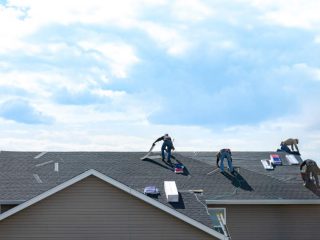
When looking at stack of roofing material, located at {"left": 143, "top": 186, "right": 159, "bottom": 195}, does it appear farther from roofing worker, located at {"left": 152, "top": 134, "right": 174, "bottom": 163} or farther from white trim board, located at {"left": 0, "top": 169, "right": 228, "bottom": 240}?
roofing worker, located at {"left": 152, "top": 134, "right": 174, "bottom": 163}

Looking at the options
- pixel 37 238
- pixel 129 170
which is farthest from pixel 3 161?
pixel 37 238

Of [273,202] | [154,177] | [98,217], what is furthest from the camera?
[154,177]

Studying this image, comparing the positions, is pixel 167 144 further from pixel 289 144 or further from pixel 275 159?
pixel 289 144

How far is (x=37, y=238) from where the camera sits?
760 inches

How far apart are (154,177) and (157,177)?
12 cm

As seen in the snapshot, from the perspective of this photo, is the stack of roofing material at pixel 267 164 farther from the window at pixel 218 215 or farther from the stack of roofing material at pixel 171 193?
the stack of roofing material at pixel 171 193

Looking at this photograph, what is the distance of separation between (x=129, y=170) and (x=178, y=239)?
631 cm

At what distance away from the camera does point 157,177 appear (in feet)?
78.7

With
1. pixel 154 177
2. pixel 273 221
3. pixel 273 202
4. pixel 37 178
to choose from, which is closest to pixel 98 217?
pixel 154 177

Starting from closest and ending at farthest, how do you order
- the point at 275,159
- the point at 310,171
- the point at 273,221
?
the point at 273,221 → the point at 310,171 → the point at 275,159

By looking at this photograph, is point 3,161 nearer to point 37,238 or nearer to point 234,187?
point 37,238

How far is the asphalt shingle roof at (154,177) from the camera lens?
22031mm

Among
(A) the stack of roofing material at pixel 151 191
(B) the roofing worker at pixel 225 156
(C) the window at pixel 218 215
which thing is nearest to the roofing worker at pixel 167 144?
(B) the roofing worker at pixel 225 156

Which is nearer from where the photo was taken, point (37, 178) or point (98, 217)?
point (98, 217)
